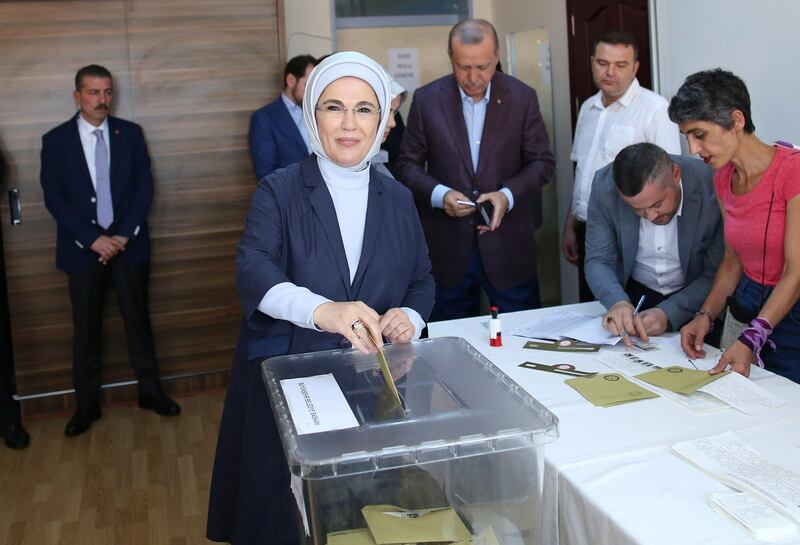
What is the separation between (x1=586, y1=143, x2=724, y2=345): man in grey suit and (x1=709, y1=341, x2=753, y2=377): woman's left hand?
1.07 ft

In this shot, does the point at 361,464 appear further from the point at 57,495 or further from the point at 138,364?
the point at 138,364

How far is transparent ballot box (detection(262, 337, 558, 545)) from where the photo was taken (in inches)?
49.8

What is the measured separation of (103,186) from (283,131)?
0.93m

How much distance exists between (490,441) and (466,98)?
2.67m

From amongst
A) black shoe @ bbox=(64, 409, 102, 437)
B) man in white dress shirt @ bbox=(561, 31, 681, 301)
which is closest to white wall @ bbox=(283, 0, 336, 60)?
man in white dress shirt @ bbox=(561, 31, 681, 301)

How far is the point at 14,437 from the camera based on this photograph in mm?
4059

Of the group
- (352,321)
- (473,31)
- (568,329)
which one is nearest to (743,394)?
(568,329)

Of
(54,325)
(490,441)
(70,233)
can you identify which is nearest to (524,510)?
(490,441)

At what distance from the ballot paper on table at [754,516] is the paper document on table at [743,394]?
47 cm

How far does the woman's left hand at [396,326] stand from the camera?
1.80 metres

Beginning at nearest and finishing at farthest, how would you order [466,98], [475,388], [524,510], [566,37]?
[524,510], [475,388], [466,98], [566,37]

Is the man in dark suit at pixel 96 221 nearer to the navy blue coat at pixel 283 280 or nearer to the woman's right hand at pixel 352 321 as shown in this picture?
the navy blue coat at pixel 283 280

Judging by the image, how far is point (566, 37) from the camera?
486 cm

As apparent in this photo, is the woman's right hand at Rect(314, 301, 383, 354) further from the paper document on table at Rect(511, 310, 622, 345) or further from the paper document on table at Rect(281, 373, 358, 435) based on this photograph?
the paper document on table at Rect(511, 310, 622, 345)
